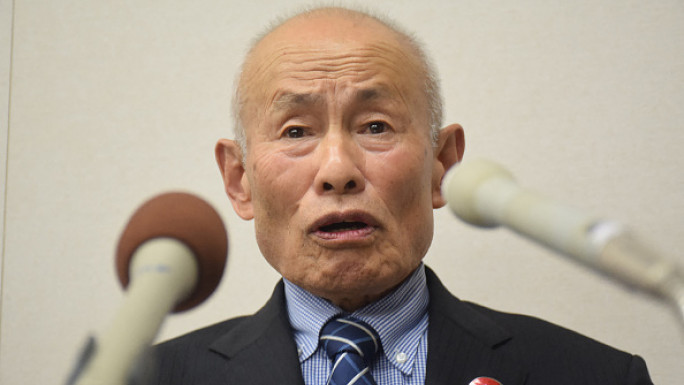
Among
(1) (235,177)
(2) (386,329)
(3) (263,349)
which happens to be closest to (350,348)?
(2) (386,329)

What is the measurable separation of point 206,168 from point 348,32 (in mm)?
945

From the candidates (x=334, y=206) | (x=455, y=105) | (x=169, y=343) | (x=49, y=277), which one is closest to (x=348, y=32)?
(x=334, y=206)

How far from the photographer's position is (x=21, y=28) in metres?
→ 2.54

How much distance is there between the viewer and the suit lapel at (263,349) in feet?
5.09

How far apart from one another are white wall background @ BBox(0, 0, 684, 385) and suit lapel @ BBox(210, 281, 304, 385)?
63 centimetres

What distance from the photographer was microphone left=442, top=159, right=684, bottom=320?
0.68 meters

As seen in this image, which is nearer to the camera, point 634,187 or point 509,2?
point 634,187

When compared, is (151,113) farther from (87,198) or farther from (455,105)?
(455,105)

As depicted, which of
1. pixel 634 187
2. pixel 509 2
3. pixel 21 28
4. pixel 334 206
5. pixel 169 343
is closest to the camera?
pixel 334 206

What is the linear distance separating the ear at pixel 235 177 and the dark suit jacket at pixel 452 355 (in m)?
0.22

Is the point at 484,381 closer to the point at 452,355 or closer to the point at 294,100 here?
the point at 452,355

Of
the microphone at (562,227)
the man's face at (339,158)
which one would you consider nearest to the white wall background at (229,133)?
the man's face at (339,158)

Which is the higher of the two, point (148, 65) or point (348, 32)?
point (348, 32)

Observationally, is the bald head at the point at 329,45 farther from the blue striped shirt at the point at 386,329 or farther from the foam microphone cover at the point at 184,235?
the foam microphone cover at the point at 184,235
